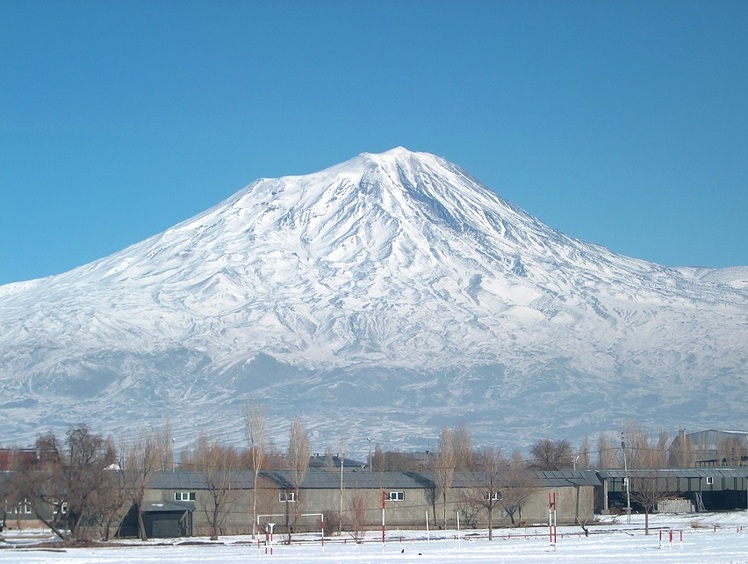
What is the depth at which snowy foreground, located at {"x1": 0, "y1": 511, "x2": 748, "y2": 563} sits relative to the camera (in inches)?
1417

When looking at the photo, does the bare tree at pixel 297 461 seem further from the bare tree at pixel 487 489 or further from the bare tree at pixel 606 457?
the bare tree at pixel 606 457

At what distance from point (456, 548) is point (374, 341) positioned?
5171 inches

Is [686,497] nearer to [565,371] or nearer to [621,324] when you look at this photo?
[565,371]

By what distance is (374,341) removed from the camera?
172125mm

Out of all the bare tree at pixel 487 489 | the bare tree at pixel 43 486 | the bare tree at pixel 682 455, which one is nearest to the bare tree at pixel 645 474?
the bare tree at pixel 682 455

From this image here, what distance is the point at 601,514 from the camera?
214ft

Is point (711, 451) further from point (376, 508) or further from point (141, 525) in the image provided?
point (141, 525)

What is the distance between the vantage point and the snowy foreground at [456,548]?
3600cm

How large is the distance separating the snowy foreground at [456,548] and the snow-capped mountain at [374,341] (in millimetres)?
94464

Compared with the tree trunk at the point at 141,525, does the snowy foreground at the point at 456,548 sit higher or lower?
lower

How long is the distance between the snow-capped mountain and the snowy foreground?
94.5m

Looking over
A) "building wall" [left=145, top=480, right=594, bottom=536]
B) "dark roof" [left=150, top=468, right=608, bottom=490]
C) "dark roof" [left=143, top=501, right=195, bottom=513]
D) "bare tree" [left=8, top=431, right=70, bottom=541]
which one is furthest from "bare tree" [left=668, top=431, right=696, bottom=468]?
"bare tree" [left=8, top=431, right=70, bottom=541]

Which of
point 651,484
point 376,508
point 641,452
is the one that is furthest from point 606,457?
point 376,508

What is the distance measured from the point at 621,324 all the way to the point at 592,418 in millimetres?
27447
